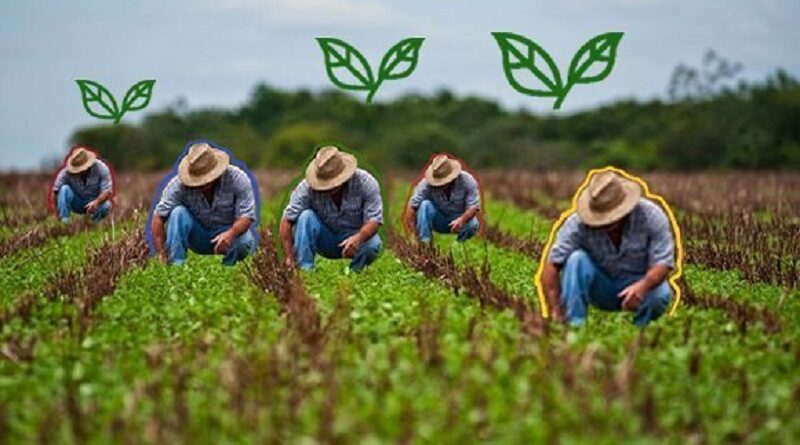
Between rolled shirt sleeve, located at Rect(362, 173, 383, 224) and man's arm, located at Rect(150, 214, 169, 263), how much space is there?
6.19 feet

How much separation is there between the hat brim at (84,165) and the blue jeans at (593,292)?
19.4 feet

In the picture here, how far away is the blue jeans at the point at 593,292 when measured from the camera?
23.8 feet

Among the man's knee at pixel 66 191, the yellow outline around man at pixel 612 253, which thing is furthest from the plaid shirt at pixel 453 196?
the yellow outline around man at pixel 612 253

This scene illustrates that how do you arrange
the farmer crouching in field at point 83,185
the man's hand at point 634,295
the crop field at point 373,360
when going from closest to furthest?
the crop field at point 373,360
the man's hand at point 634,295
the farmer crouching in field at point 83,185

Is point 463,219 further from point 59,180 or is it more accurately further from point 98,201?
point 59,180

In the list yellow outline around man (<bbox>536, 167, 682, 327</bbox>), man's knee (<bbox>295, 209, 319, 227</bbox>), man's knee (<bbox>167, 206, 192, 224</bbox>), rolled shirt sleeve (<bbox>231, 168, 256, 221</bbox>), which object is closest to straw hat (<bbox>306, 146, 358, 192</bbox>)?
man's knee (<bbox>295, 209, 319, 227</bbox>)

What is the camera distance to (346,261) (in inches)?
451

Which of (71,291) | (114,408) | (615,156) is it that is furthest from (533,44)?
(615,156)

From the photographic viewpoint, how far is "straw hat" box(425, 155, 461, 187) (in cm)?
1155

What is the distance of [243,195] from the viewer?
10117 millimetres

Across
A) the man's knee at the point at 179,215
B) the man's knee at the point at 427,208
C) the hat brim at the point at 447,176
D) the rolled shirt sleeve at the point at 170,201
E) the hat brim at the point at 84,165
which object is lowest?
the man's knee at the point at 427,208

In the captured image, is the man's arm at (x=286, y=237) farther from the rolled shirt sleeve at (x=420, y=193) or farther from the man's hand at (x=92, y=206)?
the man's hand at (x=92, y=206)

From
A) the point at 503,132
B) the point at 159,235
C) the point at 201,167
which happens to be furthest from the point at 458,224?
the point at 503,132

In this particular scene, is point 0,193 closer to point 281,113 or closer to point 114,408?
point 114,408
